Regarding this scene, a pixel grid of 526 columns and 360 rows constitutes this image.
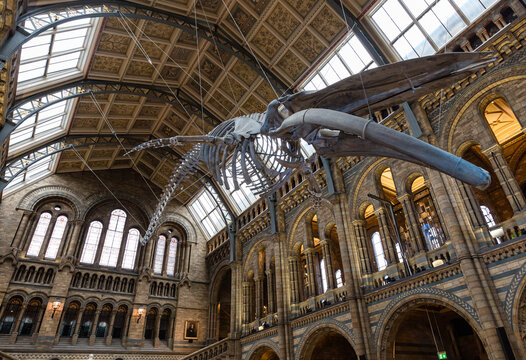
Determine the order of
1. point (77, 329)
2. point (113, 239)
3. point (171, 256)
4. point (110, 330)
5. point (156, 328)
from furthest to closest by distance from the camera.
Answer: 1. point (171, 256)
2. point (113, 239)
3. point (156, 328)
4. point (110, 330)
5. point (77, 329)

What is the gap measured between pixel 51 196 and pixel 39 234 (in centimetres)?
254

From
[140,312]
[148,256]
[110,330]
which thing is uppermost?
[148,256]

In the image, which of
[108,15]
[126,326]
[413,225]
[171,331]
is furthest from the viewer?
[171,331]

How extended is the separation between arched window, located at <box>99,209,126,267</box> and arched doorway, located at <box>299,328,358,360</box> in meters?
14.2

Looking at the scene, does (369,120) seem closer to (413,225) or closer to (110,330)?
(413,225)

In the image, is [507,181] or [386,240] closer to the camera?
[507,181]

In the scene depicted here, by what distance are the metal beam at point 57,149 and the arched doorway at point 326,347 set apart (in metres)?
10.3

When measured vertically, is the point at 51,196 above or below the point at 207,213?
below

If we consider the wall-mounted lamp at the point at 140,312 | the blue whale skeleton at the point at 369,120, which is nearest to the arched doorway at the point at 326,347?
the blue whale skeleton at the point at 369,120

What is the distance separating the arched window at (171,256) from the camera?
23.8 meters

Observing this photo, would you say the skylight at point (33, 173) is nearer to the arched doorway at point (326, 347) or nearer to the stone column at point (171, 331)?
the stone column at point (171, 331)

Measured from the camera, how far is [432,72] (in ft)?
13.5

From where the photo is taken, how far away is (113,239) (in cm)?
2258

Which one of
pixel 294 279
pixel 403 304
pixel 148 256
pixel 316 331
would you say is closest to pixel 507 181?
pixel 403 304
